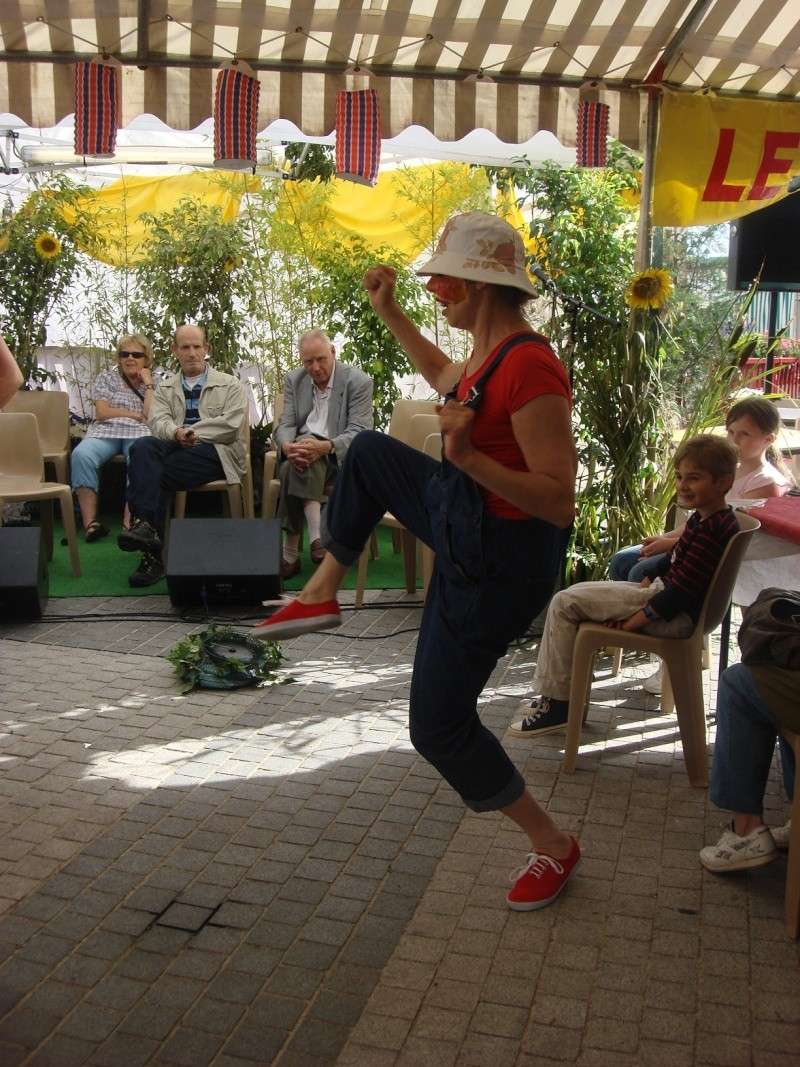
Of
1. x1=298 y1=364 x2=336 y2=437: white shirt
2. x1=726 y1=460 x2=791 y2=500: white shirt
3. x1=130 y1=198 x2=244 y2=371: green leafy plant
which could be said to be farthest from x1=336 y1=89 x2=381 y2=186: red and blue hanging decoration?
x1=130 y1=198 x2=244 y2=371: green leafy plant

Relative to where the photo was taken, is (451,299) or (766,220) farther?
(766,220)

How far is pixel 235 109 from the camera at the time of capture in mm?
5793

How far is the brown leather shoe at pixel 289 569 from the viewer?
24.8ft

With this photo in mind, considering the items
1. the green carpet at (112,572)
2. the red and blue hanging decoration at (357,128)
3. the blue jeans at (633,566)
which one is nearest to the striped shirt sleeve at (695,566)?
the blue jeans at (633,566)

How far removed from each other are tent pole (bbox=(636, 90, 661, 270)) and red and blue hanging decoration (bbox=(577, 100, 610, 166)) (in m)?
0.21

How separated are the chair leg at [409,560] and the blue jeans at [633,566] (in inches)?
77.3

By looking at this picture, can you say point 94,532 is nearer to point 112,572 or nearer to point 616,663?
point 112,572

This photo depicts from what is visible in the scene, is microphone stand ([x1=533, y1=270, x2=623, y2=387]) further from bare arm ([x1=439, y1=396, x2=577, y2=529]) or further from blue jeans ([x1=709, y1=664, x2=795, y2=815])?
bare arm ([x1=439, y1=396, x2=577, y2=529])

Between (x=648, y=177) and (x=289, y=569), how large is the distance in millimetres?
3257

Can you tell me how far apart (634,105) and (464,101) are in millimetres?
868

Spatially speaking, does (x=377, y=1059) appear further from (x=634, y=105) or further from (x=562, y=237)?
(x=634, y=105)

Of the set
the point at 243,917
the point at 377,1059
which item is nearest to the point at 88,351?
the point at 243,917

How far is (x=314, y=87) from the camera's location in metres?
5.95

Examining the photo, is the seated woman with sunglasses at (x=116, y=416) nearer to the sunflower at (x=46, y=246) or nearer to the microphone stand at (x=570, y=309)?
the sunflower at (x=46, y=246)
